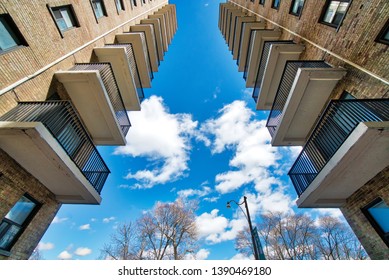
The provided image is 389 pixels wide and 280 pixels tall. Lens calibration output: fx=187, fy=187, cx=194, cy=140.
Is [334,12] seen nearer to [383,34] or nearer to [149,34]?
[383,34]

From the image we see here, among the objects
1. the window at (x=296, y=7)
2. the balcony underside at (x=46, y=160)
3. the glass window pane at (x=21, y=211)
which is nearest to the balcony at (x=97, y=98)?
the balcony underside at (x=46, y=160)

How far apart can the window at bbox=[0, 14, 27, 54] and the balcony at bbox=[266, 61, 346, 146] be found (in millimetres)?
8689

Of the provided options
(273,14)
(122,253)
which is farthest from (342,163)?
(122,253)

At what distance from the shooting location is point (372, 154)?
4.48 meters

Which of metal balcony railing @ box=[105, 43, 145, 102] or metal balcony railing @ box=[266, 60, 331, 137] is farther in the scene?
metal balcony railing @ box=[105, 43, 145, 102]

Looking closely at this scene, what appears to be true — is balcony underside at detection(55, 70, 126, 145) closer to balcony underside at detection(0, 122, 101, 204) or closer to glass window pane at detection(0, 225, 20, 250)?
balcony underside at detection(0, 122, 101, 204)

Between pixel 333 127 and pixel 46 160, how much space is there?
7825mm

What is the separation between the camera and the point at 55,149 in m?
4.55

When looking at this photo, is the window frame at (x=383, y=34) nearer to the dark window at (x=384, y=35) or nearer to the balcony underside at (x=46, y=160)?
the dark window at (x=384, y=35)

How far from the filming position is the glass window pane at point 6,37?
16.3ft

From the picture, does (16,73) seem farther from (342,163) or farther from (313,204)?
(313,204)

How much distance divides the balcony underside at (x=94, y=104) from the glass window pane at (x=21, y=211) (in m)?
3.62

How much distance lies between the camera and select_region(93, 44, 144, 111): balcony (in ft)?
30.0

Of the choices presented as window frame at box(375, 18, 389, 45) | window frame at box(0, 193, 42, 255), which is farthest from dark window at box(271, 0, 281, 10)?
window frame at box(0, 193, 42, 255)
